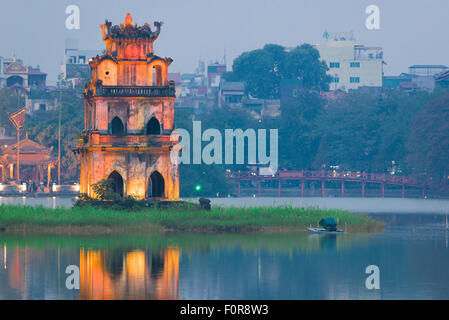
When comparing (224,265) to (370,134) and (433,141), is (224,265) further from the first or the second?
(370,134)

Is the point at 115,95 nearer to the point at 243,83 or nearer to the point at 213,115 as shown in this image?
the point at 213,115

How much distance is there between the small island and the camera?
5150cm

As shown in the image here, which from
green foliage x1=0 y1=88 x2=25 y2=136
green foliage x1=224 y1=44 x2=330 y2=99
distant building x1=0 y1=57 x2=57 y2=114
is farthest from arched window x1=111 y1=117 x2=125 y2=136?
green foliage x1=224 y1=44 x2=330 y2=99

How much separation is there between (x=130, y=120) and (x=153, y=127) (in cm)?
155

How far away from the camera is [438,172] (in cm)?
10969

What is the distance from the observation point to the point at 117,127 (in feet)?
190

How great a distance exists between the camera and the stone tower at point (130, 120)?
56.7m

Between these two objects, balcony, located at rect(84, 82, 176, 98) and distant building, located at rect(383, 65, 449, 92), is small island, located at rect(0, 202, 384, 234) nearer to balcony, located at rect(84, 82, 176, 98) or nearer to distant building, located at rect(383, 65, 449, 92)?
A: balcony, located at rect(84, 82, 176, 98)

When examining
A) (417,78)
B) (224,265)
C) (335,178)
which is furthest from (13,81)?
(224,265)

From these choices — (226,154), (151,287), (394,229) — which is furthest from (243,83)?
(151,287)

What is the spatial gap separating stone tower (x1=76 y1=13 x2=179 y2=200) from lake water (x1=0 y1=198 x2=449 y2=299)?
22.7 ft

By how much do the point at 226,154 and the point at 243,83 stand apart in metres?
51.1

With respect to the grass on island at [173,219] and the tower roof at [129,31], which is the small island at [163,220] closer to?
the grass on island at [173,219]
